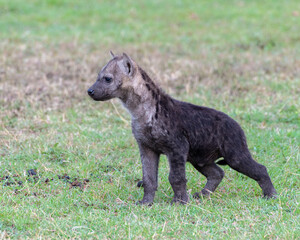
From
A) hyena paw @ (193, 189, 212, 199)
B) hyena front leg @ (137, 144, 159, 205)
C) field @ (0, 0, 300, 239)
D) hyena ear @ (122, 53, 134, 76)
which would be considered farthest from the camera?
hyena paw @ (193, 189, 212, 199)

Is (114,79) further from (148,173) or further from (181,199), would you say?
(181,199)

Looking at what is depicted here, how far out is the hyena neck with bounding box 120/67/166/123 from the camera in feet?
20.0

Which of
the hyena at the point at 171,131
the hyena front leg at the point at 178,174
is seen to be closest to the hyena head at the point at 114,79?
the hyena at the point at 171,131

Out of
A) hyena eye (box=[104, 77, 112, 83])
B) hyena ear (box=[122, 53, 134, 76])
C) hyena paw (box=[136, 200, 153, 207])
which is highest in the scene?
Answer: hyena ear (box=[122, 53, 134, 76])

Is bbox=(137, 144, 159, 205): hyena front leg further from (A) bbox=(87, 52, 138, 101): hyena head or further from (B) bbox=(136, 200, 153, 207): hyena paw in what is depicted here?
(A) bbox=(87, 52, 138, 101): hyena head

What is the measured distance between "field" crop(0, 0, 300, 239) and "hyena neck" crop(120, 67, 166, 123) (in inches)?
39.0

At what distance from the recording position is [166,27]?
1614cm

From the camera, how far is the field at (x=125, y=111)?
18.1 feet

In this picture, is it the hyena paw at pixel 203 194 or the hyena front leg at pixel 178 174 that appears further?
the hyena paw at pixel 203 194

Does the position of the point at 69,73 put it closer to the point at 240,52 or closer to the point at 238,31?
the point at 240,52

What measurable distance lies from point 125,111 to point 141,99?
3595 millimetres

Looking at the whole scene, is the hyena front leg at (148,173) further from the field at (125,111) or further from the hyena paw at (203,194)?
the hyena paw at (203,194)

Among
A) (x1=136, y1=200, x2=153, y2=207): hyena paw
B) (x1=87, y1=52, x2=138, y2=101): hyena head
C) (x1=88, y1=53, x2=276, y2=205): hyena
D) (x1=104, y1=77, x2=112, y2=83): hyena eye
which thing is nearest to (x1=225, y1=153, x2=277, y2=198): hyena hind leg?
(x1=88, y1=53, x2=276, y2=205): hyena

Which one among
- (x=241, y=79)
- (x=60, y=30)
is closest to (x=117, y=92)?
(x=241, y=79)
